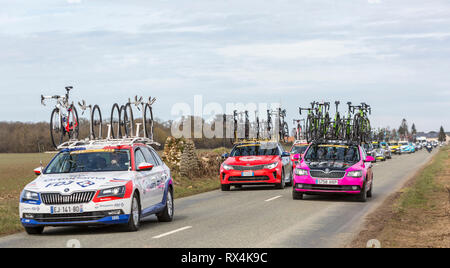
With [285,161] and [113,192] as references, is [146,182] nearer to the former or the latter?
[113,192]

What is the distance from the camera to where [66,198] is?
38.4 feet

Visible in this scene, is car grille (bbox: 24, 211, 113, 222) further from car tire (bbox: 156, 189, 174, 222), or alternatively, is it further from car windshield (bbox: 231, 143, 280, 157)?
car windshield (bbox: 231, 143, 280, 157)

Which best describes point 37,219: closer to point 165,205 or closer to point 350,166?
point 165,205

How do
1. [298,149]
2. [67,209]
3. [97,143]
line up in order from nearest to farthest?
[67,209] → [97,143] → [298,149]

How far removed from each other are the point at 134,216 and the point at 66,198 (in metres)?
1.37

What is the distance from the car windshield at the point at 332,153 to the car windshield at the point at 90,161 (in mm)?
8012

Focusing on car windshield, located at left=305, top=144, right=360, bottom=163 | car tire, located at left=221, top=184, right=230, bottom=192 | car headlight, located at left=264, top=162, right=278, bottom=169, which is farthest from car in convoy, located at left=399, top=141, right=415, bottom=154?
car windshield, located at left=305, top=144, right=360, bottom=163

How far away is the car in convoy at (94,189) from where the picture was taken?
1174 centimetres

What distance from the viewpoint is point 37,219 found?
1186 cm

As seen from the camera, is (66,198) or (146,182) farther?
(146,182)

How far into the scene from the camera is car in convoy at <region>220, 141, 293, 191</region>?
78.8ft

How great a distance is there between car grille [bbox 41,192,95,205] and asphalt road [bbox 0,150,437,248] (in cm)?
62

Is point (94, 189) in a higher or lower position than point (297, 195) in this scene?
higher

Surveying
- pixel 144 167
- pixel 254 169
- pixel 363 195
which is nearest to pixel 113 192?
pixel 144 167
